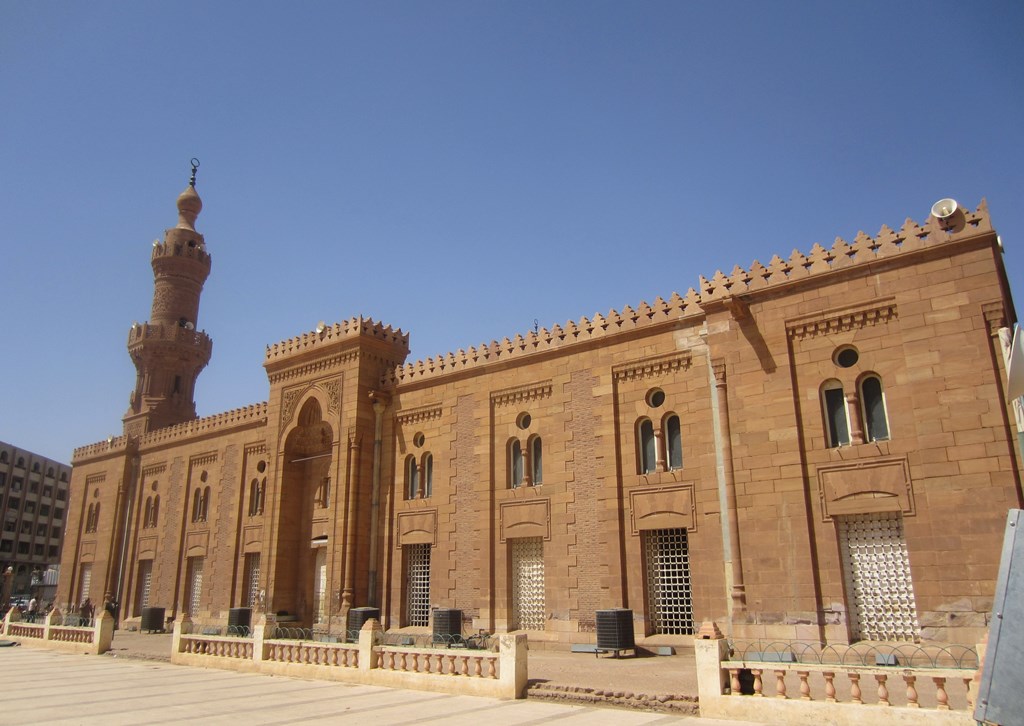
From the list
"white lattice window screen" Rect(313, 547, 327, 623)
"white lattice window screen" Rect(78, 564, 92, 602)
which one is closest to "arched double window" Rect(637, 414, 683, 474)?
"white lattice window screen" Rect(313, 547, 327, 623)

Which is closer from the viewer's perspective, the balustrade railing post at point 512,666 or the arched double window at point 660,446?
the balustrade railing post at point 512,666

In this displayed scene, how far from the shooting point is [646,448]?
16.1 m

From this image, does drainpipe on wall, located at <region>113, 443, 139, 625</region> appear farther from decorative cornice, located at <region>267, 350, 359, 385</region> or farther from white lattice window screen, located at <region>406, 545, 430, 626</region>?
white lattice window screen, located at <region>406, 545, 430, 626</region>

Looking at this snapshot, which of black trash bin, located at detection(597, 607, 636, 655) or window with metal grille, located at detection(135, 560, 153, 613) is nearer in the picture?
black trash bin, located at detection(597, 607, 636, 655)

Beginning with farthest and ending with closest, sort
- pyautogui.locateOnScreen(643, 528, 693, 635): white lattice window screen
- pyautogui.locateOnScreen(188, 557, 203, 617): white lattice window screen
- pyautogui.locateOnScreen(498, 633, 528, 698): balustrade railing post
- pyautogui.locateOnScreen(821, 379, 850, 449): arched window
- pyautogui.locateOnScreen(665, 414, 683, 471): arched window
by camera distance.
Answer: pyautogui.locateOnScreen(188, 557, 203, 617): white lattice window screen → pyautogui.locateOnScreen(665, 414, 683, 471): arched window → pyautogui.locateOnScreen(643, 528, 693, 635): white lattice window screen → pyautogui.locateOnScreen(821, 379, 850, 449): arched window → pyautogui.locateOnScreen(498, 633, 528, 698): balustrade railing post

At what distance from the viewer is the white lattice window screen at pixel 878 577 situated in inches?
469

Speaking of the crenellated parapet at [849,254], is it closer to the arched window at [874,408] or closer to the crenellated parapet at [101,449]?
the arched window at [874,408]

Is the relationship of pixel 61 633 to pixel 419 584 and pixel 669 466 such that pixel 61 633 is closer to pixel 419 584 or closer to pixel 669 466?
pixel 419 584

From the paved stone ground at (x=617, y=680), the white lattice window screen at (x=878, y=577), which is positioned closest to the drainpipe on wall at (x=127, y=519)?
the paved stone ground at (x=617, y=680)

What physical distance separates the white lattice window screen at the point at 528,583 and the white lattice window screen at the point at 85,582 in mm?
21510

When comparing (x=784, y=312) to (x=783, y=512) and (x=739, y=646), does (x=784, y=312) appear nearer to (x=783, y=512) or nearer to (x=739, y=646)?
(x=783, y=512)

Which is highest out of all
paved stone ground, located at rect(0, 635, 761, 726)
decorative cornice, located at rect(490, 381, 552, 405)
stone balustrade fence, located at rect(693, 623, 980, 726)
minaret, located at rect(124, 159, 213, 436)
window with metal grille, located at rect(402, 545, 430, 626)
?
minaret, located at rect(124, 159, 213, 436)

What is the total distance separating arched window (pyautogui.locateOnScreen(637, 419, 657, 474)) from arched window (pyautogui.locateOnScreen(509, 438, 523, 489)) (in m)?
3.29

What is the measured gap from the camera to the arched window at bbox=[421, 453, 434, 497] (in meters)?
19.9
